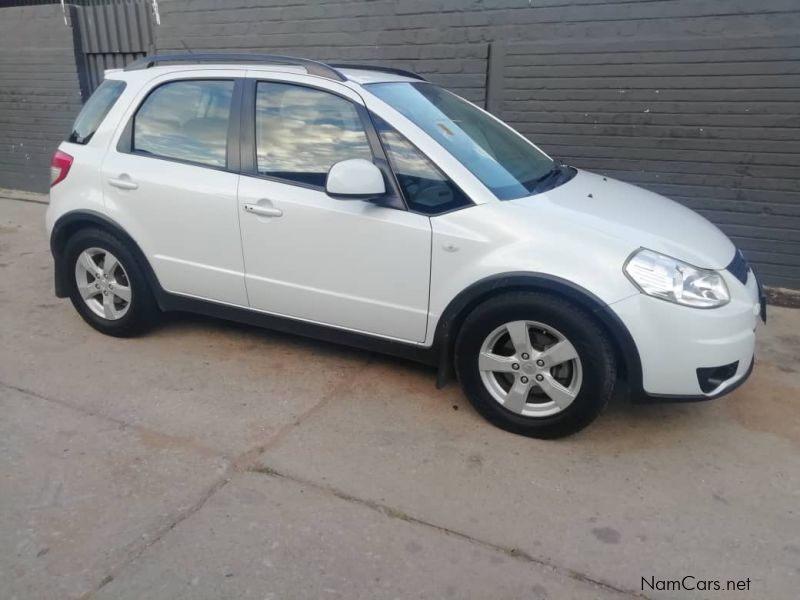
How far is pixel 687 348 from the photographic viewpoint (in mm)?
2988

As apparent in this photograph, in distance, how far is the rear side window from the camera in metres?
4.25

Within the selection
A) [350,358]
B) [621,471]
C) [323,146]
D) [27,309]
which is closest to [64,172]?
[27,309]

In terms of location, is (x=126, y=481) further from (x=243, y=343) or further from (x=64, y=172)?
(x=64, y=172)

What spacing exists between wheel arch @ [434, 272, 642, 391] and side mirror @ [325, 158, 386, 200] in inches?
27.5

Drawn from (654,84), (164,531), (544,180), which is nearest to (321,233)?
(544,180)

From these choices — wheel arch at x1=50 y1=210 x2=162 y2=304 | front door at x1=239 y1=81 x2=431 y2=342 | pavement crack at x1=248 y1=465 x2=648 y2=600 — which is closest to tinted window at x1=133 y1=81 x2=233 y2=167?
front door at x1=239 y1=81 x2=431 y2=342

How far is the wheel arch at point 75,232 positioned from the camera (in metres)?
4.15

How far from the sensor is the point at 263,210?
365 cm

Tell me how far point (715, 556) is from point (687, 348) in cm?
90

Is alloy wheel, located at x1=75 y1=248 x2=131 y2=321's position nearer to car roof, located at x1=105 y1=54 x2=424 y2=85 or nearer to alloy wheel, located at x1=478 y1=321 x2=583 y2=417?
car roof, located at x1=105 y1=54 x2=424 y2=85

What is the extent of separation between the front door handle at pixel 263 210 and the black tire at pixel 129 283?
3.31 feet

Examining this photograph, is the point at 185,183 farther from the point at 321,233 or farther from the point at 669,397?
the point at 669,397

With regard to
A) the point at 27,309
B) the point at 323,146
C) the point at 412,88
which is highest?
the point at 412,88

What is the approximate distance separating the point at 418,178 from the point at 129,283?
2.12 metres
